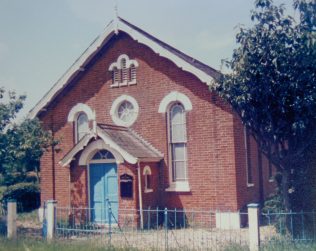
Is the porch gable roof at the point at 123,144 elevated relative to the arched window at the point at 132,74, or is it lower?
→ lower

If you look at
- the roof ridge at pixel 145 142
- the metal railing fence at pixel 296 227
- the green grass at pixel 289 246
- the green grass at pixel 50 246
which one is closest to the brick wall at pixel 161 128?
the roof ridge at pixel 145 142

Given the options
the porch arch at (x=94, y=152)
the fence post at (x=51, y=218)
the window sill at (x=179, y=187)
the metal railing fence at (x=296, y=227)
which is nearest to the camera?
the metal railing fence at (x=296, y=227)

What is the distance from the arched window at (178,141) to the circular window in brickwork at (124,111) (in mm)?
1706

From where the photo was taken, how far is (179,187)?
1689 cm

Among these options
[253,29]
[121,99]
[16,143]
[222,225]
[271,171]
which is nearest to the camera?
[253,29]

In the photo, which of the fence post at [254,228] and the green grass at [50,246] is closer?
the fence post at [254,228]

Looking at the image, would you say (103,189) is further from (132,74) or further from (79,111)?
(132,74)

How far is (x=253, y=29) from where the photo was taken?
12320 mm

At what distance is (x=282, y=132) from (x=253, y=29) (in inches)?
117

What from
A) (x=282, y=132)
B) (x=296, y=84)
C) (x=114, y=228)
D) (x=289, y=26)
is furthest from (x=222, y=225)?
(x=289, y=26)

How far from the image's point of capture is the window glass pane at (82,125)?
19562 mm

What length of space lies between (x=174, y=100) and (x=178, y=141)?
160 centimetres

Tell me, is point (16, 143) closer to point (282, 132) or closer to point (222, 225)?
point (222, 225)

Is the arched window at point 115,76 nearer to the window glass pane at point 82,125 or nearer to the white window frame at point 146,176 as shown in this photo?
the window glass pane at point 82,125
